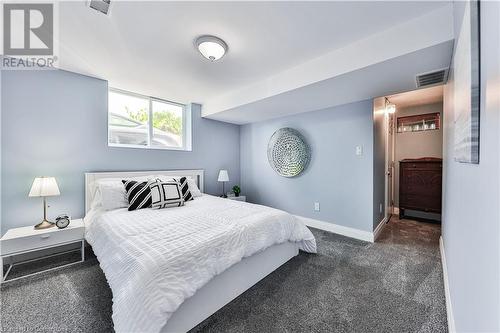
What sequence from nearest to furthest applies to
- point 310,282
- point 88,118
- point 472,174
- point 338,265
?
point 472,174 → point 310,282 → point 338,265 → point 88,118

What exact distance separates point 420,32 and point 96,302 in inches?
135

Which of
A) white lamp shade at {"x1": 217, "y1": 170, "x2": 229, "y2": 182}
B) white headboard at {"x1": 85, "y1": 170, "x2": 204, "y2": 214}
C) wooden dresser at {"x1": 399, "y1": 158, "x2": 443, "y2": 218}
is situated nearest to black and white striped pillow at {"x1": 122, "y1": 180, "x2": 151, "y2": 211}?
white headboard at {"x1": 85, "y1": 170, "x2": 204, "y2": 214}

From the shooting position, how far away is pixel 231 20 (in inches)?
67.1

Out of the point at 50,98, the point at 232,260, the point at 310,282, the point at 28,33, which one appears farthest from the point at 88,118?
the point at 310,282

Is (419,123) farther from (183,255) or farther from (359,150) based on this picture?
(183,255)

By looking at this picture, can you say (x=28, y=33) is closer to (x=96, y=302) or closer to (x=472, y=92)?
(x=96, y=302)

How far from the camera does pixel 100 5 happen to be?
5.07 feet

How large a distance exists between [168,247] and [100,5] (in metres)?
1.89

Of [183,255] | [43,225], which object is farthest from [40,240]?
[183,255]

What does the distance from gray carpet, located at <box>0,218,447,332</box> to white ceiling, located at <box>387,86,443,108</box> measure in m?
2.60

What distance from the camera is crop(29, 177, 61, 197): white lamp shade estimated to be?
2.08m

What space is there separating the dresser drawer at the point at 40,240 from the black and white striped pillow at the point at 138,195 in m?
0.57

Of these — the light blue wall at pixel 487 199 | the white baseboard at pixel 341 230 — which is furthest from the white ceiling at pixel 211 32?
the white baseboard at pixel 341 230

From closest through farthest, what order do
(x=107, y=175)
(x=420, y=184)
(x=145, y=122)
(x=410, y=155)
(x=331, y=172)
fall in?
(x=107, y=175) < (x=331, y=172) < (x=145, y=122) < (x=420, y=184) < (x=410, y=155)
